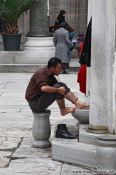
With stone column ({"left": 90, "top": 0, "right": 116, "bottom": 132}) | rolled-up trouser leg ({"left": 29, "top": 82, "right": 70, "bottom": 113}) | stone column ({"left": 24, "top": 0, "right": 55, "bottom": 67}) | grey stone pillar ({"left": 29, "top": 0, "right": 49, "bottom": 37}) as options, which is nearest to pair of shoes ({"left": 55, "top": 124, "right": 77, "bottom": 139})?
rolled-up trouser leg ({"left": 29, "top": 82, "right": 70, "bottom": 113})

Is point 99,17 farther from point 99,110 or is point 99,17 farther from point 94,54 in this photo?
point 99,110

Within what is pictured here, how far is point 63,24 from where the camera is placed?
2269cm

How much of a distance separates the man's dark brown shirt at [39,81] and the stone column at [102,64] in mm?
867

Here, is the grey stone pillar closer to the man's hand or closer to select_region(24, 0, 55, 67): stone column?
select_region(24, 0, 55, 67): stone column

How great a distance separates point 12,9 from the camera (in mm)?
21984

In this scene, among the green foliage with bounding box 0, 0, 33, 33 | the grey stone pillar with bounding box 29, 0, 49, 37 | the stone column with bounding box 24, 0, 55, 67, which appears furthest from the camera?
the grey stone pillar with bounding box 29, 0, 49, 37

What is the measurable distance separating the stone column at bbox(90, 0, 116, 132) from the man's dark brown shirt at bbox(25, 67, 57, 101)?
87cm

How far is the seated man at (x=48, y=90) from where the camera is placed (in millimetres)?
9133

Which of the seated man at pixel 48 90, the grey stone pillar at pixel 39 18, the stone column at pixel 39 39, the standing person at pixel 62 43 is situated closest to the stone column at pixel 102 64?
the seated man at pixel 48 90

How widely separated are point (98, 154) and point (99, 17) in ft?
6.43

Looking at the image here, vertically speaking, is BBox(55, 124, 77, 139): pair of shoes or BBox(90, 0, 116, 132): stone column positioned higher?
BBox(90, 0, 116, 132): stone column

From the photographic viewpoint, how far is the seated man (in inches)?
360

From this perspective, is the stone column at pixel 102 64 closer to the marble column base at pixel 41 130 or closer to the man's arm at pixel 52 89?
the man's arm at pixel 52 89

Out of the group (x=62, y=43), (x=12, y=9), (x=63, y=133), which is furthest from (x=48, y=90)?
(x=12, y=9)
